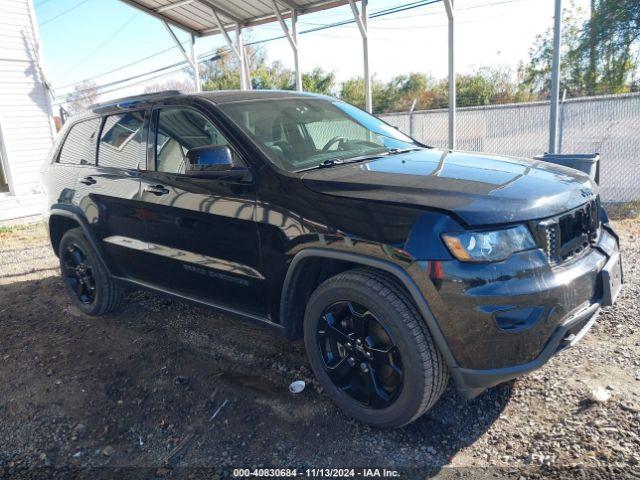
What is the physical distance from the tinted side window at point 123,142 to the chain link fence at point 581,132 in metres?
6.98

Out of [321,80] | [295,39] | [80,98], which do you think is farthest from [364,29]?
[80,98]

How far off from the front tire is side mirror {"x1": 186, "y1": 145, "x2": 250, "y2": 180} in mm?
925

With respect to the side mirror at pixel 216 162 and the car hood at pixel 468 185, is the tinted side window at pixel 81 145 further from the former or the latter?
the car hood at pixel 468 185

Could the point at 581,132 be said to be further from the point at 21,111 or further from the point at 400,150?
the point at 21,111

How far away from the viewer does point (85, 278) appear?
4.77 meters

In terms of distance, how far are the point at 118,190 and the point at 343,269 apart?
215 cm

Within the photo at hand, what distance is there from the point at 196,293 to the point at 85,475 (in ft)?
4.42

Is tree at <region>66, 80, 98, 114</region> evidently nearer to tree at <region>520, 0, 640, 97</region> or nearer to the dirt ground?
tree at <region>520, 0, 640, 97</region>

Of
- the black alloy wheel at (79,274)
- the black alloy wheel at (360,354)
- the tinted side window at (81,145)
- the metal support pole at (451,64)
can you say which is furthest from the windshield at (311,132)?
the metal support pole at (451,64)

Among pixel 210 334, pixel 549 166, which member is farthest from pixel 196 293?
pixel 549 166

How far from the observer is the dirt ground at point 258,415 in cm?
258

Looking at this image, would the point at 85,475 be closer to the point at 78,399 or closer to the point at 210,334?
the point at 78,399

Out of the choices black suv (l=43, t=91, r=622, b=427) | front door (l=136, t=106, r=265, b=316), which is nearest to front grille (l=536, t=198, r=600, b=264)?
black suv (l=43, t=91, r=622, b=427)

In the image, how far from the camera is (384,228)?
2.51 m
